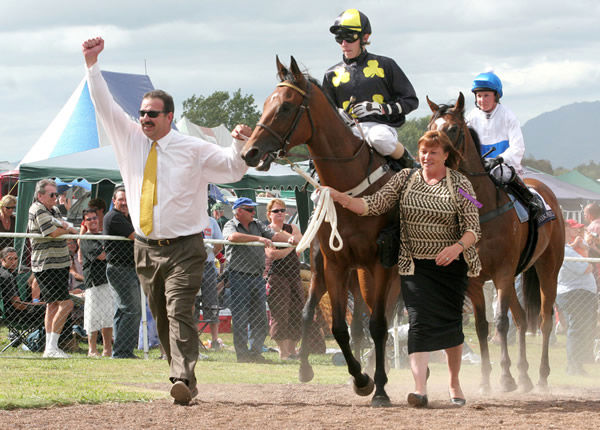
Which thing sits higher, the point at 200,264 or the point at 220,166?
the point at 220,166

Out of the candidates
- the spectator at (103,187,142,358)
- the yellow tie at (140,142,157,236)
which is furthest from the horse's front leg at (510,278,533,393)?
the spectator at (103,187,142,358)

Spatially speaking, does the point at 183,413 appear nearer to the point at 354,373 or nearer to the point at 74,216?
the point at 354,373

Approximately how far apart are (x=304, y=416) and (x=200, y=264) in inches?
56.2

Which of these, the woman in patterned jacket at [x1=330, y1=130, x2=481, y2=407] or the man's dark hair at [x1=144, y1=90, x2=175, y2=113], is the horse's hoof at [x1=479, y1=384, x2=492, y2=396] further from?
the man's dark hair at [x1=144, y1=90, x2=175, y2=113]

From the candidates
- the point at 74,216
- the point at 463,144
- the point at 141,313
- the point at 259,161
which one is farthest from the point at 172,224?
the point at 74,216

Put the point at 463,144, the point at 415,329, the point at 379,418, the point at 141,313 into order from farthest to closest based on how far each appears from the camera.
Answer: the point at 141,313 < the point at 463,144 < the point at 415,329 < the point at 379,418

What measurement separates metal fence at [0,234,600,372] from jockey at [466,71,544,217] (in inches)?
115

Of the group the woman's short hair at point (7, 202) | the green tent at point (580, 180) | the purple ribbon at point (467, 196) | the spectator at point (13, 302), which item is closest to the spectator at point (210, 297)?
the spectator at point (13, 302)

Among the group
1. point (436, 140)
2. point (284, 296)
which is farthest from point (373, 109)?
point (284, 296)

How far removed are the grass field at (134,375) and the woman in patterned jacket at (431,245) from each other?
2211mm

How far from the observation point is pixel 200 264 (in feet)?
20.9

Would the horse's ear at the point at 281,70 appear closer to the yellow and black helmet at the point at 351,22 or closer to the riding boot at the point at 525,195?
the yellow and black helmet at the point at 351,22

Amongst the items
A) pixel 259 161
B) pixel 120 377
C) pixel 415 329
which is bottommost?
pixel 120 377

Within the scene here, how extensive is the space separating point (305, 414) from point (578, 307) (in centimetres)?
650
